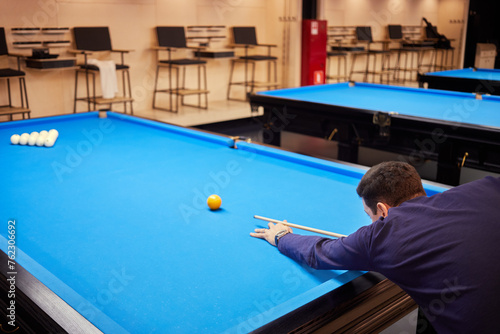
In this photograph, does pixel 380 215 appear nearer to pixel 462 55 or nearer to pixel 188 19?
pixel 188 19

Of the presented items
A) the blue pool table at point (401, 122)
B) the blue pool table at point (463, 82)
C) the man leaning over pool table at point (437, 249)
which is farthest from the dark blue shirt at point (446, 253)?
the blue pool table at point (463, 82)

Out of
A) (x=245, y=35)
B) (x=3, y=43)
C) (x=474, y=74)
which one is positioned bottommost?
(x=474, y=74)

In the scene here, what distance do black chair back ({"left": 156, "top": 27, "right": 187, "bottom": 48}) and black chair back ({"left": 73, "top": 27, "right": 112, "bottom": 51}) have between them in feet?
2.72

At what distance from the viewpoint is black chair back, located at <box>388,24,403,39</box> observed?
10.8 m

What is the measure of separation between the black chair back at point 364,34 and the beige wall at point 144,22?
18.2 inches

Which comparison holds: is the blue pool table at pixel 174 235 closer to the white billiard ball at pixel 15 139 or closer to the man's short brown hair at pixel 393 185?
the white billiard ball at pixel 15 139

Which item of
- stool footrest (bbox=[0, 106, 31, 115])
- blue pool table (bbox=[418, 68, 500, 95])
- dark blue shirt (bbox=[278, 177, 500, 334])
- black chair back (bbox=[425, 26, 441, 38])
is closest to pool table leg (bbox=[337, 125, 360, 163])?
blue pool table (bbox=[418, 68, 500, 95])

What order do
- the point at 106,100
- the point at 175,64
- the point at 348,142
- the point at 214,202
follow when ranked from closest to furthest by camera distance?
the point at 214,202, the point at 348,142, the point at 106,100, the point at 175,64

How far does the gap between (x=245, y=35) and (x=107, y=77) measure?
283 cm

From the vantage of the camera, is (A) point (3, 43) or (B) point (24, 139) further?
(A) point (3, 43)

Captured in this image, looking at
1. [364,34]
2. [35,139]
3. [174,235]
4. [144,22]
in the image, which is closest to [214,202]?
[174,235]

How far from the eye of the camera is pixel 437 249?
110 cm

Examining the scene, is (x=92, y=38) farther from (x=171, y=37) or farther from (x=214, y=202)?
(x=214, y=202)

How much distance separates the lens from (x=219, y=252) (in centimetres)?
153
